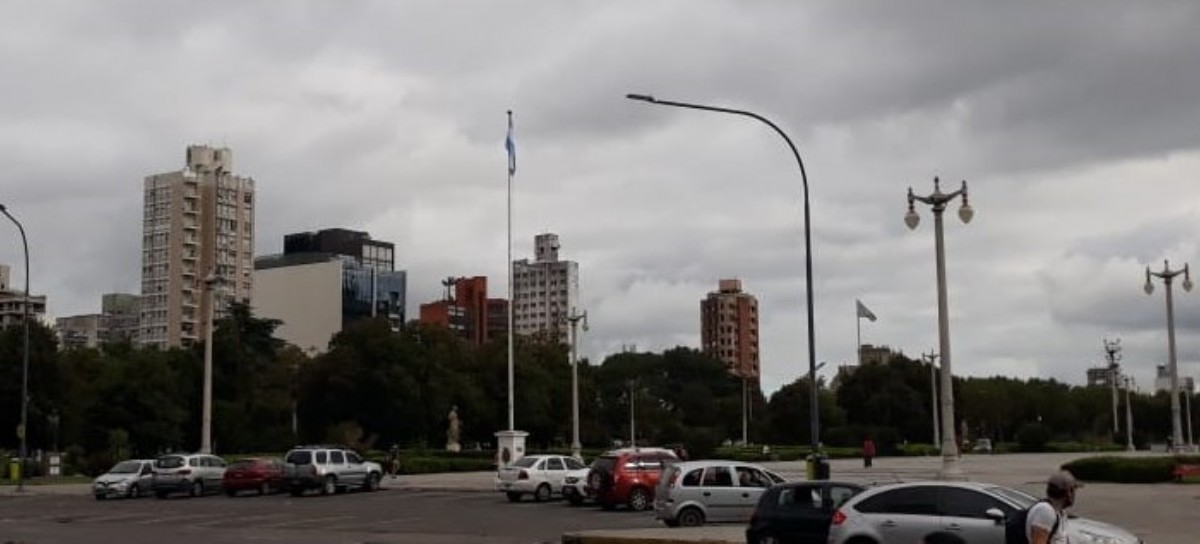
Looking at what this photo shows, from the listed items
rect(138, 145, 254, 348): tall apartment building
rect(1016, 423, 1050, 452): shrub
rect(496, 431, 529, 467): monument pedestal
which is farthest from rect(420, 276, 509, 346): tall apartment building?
rect(496, 431, 529, 467): monument pedestal

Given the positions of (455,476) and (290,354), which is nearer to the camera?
(455,476)

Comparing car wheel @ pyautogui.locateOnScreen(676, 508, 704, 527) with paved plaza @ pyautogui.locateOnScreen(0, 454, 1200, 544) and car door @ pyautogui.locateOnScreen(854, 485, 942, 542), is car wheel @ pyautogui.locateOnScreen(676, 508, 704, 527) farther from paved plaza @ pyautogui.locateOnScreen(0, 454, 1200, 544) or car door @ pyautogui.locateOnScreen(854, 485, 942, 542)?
car door @ pyautogui.locateOnScreen(854, 485, 942, 542)

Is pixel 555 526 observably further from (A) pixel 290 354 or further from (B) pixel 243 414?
(A) pixel 290 354

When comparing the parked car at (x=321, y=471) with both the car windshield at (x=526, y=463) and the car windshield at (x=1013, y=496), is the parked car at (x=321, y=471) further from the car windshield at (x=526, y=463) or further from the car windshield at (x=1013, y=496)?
the car windshield at (x=1013, y=496)

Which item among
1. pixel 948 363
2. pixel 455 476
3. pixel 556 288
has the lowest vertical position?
pixel 455 476

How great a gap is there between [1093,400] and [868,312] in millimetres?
76648

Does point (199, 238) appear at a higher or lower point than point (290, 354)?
Answer: higher

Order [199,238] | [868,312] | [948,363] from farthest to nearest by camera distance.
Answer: [199,238]
[868,312]
[948,363]

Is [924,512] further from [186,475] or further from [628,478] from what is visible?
[186,475]

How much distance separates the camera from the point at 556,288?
16062 centimetres

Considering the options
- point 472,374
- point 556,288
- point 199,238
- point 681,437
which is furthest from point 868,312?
point 199,238

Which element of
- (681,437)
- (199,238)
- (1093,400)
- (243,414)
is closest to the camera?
(243,414)

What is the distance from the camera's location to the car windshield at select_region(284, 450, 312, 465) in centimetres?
4853

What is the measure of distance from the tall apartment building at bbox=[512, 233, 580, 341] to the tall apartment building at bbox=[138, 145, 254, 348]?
38.3 m
